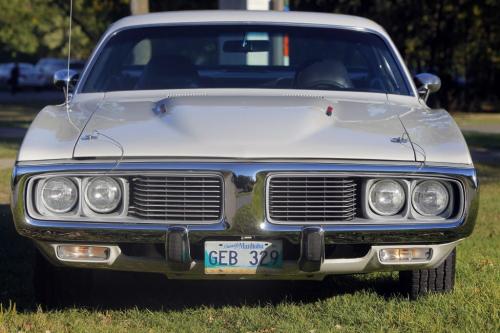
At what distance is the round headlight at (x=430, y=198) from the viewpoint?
4473mm

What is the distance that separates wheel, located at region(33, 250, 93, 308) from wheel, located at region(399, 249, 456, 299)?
1.79m

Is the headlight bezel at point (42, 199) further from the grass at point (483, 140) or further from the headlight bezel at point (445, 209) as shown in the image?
the grass at point (483, 140)

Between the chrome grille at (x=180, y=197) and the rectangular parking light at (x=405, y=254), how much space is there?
0.84m

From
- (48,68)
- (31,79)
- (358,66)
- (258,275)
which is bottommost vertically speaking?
(31,79)

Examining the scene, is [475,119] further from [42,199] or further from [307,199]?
[42,199]

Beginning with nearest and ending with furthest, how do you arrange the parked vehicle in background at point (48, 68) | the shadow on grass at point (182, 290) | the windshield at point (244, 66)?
the shadow on grass at point (182, 290) → the windshield at point (244, 66) → the parked vehicle in background at point (48, 68)

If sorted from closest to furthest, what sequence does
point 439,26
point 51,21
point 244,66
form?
point 244,66
point 439,26
point 51,21

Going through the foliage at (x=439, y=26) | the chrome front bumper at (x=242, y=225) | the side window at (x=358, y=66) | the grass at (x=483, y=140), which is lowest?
the grass at (x=483, y=140)

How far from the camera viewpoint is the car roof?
6.14 metres

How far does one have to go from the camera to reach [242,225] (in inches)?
169

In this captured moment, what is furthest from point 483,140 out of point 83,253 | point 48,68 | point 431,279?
point 48,68

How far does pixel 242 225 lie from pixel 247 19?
7.43 feet

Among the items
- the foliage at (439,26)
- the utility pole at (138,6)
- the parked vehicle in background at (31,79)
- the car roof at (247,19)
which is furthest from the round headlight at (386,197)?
the parked vehicle in background at (31,79)

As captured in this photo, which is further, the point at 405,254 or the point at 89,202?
the point at 405,254
